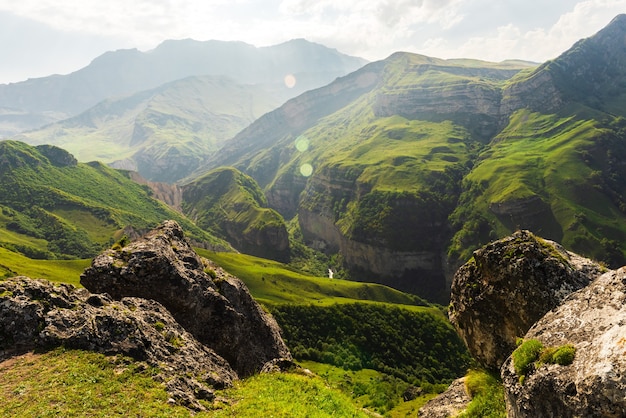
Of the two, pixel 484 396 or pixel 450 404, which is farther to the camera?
pixel 450 404

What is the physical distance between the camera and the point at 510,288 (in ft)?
110

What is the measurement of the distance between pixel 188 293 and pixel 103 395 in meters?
18.5

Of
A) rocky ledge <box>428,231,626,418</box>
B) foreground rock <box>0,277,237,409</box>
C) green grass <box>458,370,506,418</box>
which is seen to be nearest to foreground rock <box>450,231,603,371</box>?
rocky ledge <box>428,231,626,418</box>

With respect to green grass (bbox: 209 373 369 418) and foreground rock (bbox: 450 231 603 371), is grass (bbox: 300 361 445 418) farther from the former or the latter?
green grass (bbox: 209 373 369 418)

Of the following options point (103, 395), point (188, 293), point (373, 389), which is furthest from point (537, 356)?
point (373, 389)

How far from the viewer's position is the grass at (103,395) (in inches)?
860

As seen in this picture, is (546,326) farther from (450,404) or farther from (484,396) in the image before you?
(450,404)

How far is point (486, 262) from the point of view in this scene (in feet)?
120

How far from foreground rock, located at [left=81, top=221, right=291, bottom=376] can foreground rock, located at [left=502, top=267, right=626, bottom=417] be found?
30322 millimetres

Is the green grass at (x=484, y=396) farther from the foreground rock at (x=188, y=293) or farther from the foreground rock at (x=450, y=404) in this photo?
the foreground rock at (x=188, y=293)

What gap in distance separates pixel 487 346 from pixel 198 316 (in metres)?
31.7

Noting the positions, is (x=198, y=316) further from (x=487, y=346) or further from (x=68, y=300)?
(x=487, y=346)

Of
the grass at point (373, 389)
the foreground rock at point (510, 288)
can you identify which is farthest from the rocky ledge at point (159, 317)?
the grass at point (373, 389)

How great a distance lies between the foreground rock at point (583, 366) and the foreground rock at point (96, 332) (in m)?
21.4
